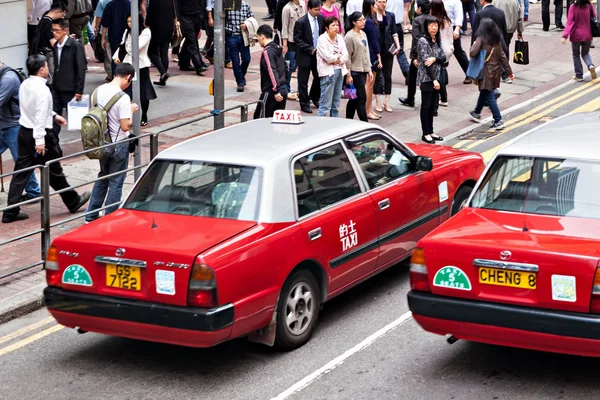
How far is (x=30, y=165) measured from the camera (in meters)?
11.5

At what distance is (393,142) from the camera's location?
933 cm

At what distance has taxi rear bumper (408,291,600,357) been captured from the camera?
660 cm

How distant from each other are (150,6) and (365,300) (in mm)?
9837

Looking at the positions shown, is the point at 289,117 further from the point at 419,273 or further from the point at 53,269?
the point at 53,269

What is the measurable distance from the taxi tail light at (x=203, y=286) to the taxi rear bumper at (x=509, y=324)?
1.38 meters

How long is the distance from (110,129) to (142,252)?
395 cm

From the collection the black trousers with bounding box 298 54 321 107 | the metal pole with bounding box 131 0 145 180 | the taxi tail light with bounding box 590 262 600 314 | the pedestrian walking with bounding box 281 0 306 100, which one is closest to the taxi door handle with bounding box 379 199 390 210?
the taxi tail light with bounding box 590 262 600 314

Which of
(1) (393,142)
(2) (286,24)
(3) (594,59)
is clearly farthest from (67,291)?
(3) (594,59)

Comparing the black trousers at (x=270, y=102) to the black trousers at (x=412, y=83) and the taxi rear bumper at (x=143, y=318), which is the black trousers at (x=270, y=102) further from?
the taxi rear bumper at (x=143, y=318)

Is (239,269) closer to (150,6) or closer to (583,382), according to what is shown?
(583,382)

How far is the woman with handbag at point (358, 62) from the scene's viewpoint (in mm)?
15188

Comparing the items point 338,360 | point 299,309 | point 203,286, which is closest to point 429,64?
point 299,309

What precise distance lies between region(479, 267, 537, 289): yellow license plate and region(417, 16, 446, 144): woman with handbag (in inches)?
319

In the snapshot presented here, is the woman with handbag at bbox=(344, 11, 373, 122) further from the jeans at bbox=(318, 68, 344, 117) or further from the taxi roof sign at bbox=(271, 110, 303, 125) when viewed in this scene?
the taxi roof sign at bbox=(271, 110, 303, 125)
